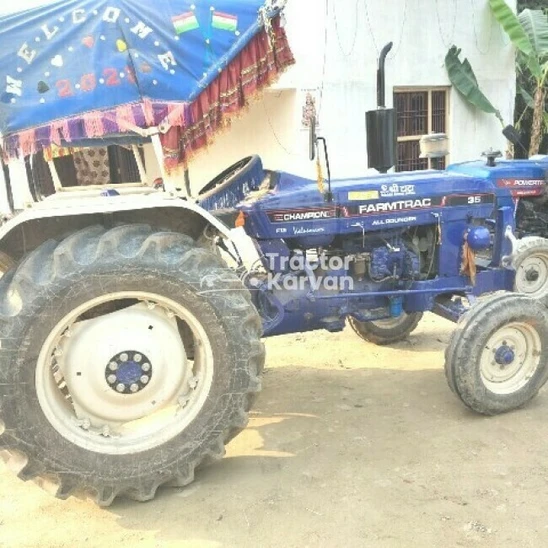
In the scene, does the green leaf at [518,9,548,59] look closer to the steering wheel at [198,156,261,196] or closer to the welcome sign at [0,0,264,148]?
the steering wheel at [198,156,261,196]

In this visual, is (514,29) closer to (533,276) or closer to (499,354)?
(533,276)

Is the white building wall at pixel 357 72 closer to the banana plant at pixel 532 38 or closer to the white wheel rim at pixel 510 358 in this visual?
the banana plant at pixel 532 38

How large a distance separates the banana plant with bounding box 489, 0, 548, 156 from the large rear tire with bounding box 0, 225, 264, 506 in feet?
25.1

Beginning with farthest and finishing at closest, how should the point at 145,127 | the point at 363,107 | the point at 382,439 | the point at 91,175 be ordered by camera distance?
the point at 363,107, the point at 91,175, the point at 382,439, the point at 145,127

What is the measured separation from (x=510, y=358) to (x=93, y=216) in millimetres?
2550

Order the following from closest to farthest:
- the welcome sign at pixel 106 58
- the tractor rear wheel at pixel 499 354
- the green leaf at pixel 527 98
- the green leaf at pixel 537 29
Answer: the welcome sign at pixel 106 58
the tractor rear wheel at pixel 499 354
the green leaf at pixel 537 29
the green leaf at pixel 527 98

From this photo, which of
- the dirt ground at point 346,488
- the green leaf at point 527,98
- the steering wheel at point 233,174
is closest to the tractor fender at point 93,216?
the steering wheel at point 233,174

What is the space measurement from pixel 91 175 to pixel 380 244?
6.84 ft

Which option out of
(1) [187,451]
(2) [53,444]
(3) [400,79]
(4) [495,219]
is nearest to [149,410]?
(1) [187,451]

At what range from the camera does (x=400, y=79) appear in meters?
8.54

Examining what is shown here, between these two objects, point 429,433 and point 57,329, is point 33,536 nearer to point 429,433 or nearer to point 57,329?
point 57,329

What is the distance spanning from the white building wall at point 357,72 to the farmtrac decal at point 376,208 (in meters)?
3.09

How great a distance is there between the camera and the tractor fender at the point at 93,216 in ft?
9.24

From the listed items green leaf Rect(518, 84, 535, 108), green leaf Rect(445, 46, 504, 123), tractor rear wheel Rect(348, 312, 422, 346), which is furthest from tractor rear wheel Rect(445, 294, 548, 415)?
green leaf Rect(518, 84, 535, 108)
